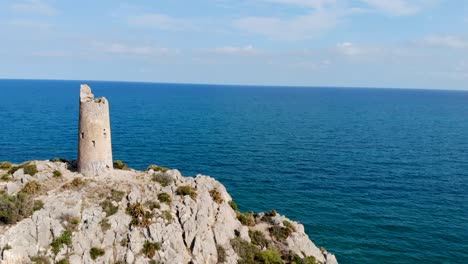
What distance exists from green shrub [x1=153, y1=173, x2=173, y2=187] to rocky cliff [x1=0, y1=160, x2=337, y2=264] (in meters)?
0.12

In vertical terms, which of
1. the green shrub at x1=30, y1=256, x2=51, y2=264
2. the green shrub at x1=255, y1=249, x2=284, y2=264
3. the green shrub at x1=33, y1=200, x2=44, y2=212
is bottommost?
the green shrub at x1=255, y1=249, x2=284, y2=264

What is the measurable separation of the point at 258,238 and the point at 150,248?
549 inches

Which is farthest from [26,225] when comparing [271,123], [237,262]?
[271,123]

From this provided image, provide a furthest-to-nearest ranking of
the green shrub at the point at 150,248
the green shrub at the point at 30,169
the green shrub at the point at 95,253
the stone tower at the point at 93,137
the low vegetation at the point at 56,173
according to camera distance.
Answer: the low vegetation at the point at 56,173, the stone tower at the point at 93,137, the green shrub at the point at 30,169, the green shrub at the point at 150,248, the green shrub at the point at 95,253

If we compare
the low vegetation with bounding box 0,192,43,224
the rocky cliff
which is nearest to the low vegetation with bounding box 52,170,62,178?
the rocky cliff

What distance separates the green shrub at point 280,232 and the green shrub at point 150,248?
52.5 ft

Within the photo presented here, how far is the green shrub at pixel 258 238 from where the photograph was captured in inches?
1747

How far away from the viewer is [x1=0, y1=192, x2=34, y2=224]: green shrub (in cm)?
3570

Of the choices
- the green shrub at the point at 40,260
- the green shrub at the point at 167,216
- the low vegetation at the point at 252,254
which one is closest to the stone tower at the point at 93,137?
the green shrub at the point at 167,216

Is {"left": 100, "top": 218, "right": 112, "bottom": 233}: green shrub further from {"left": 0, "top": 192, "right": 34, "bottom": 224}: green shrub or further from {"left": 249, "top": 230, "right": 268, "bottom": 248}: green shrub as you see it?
{"left": 249, "top": 230, "right": 268, "bottom": 248}: green shrub

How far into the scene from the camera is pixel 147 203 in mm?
40688

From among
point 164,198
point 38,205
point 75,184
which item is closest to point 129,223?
point 164,198

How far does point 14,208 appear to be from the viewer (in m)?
36.0

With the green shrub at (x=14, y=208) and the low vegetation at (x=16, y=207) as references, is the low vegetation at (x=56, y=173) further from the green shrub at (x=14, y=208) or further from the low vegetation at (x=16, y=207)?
the green shrub at (x=14, y=208)
